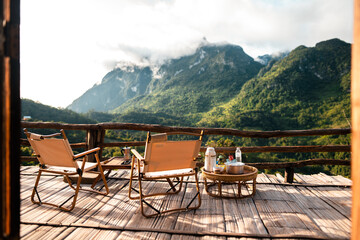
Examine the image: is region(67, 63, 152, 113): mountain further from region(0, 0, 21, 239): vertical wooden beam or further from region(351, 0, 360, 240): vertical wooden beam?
region(351, 0, 360, 240): vertical wooden beam

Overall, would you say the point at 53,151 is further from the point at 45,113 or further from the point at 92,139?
the point at 45,113

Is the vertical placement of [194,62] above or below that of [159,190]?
above

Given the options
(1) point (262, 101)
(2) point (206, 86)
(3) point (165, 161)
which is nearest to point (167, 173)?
(3) point (165, 161)

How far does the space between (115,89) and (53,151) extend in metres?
129

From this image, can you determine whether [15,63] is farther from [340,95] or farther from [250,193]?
[340,95]

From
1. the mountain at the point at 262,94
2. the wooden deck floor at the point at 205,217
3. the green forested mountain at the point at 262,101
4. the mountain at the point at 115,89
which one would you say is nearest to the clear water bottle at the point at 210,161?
the wooden deck floor at the point at 205,217

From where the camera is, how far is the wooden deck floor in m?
2.41

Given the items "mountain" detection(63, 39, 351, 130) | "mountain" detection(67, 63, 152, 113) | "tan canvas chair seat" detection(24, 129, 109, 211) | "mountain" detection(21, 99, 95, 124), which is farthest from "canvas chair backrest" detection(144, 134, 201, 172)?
"mountain" detection(67, 63, 152, 113)

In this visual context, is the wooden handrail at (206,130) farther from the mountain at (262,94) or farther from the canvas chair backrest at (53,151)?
the mountain at (262,94)

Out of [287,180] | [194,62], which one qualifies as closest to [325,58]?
[287,180]

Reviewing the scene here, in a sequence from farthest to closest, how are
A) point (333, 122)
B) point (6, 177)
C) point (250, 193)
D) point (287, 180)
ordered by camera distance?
point (333, 122), point (287, 180), point (250, 193), point (6, 177)

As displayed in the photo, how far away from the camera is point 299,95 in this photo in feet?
125

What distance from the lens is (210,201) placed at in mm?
3381

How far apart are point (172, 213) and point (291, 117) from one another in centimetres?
3479
